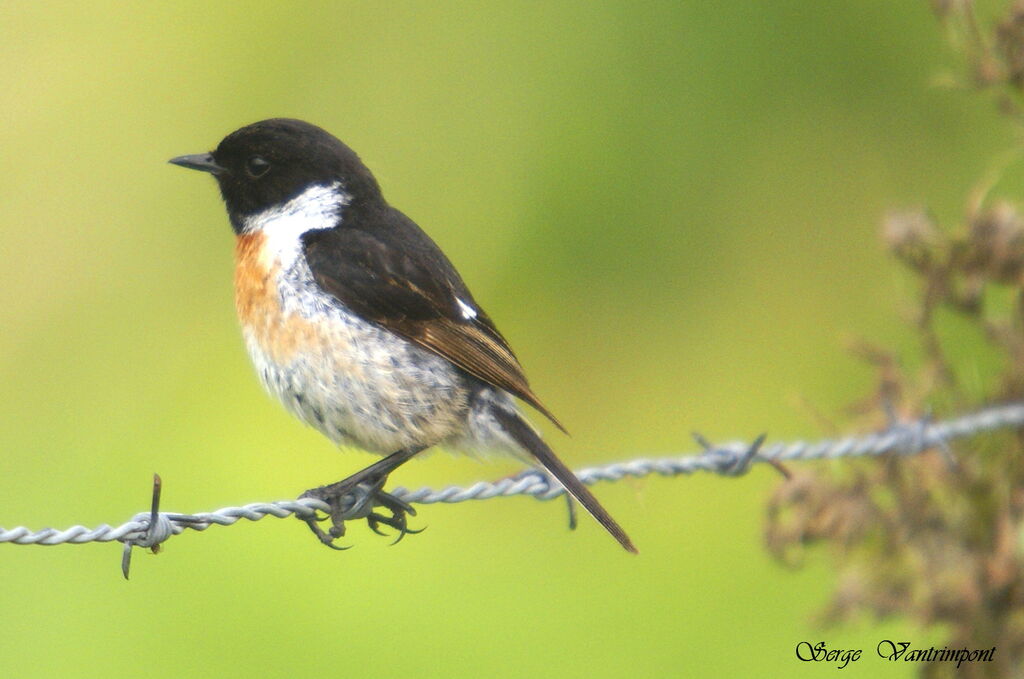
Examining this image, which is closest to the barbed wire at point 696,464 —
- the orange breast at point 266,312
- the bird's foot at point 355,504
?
the bird's foot at point 355,504

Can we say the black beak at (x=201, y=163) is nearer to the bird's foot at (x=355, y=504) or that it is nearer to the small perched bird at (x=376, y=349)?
the small perched bird at (x=376, y=349)

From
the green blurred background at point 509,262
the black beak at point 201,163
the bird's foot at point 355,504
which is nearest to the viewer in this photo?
the bird's foot at point 355,504

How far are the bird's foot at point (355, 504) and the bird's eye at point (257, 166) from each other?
3.75ft

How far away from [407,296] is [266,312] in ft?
1.35

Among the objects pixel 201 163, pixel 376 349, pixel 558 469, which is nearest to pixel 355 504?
pixel 376 349

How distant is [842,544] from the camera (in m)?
4.14

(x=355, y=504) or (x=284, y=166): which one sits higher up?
(x=284, y=166)

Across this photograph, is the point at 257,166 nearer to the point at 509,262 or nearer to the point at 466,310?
the point at 466,310

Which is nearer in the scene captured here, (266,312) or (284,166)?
(266,312)

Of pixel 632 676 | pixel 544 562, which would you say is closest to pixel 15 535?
pixel 632 676

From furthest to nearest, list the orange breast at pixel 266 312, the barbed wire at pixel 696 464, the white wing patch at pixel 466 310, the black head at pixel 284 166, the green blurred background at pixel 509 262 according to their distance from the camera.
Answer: the green blurred background at pixel 509 262 → the black head at pixel 284 166 → the white wing patch at pixel 466 310 → the orange breast at pixel 266 312 → the barbed wire at pixel 696 464

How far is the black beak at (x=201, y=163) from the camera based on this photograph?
474 centimetres

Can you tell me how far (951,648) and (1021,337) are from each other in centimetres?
96

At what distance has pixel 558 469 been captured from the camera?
390cm
